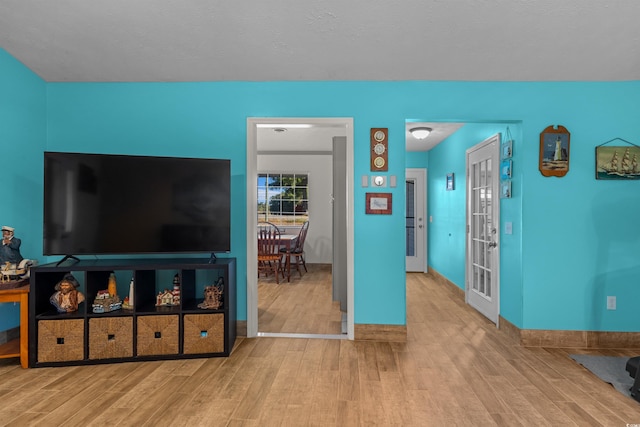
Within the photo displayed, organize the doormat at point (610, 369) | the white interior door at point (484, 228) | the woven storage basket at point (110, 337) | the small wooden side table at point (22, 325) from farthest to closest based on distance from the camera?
the white interior door at point (484, 228) < the woven storage basket at point (110, 337) < the small wooden side table at point (22, 325) < the doormat at point (610, 369)

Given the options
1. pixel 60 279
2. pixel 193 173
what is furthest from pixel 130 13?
pixel 60 279

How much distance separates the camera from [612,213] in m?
3.11

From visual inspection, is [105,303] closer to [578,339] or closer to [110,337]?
[110,337]

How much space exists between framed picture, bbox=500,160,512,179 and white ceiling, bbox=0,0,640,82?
0.78 metres

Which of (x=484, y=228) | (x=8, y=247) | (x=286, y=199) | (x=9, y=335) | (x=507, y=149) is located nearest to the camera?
(x=8, y=247)

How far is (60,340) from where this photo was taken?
2.66m

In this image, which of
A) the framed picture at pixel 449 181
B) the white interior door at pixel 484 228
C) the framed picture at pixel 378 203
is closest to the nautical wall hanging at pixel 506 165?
the white interior door at pixel 484 228

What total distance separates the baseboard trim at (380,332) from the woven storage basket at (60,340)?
2.19 m

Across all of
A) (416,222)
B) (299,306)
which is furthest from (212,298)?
(416,222)

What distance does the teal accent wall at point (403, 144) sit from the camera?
3.12 m

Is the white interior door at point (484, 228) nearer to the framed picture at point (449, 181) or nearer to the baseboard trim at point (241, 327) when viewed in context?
the framed picture at point (449, 181)

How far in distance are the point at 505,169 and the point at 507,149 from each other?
0.63ft

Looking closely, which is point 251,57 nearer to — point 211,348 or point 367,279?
point 367,279

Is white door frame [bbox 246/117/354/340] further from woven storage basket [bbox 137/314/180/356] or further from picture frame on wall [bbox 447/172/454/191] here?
picture frame on wall [bbox 447/172/454/191]
